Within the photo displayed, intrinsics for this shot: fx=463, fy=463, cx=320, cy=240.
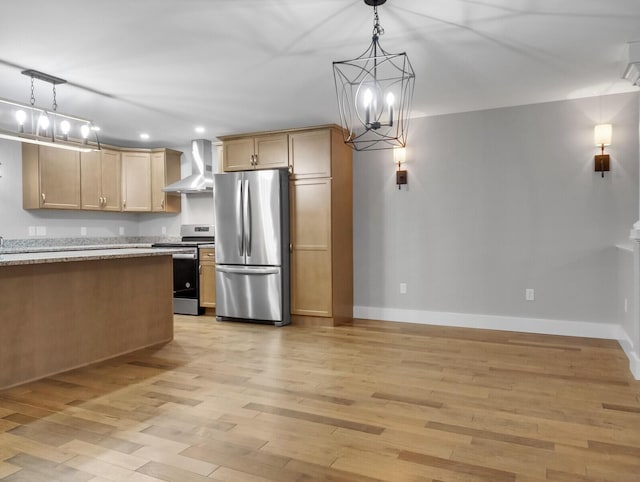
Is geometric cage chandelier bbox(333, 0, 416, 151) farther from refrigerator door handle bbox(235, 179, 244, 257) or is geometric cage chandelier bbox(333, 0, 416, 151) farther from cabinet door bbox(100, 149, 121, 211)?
cabinet door bbox(100, 149, 121, 211)

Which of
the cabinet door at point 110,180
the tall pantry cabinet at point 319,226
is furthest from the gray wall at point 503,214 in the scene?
the cabinet door at point 110,180

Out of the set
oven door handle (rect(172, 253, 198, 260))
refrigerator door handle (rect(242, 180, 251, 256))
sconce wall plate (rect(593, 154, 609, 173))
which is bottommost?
oven door handle (rect(172, 253, 198, 260))

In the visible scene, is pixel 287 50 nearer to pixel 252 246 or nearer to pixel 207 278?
pixel 252 246

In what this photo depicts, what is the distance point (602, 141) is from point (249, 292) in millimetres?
3944

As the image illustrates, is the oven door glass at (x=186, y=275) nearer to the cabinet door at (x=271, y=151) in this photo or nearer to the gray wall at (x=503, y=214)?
the cabinet door at (x=271, y=151)

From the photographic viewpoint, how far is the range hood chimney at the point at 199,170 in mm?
6145

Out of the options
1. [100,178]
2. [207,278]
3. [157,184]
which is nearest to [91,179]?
[100,178]

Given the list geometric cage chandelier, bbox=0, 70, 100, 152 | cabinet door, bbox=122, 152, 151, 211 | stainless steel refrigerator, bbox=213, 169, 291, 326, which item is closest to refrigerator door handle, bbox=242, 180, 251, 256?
stainless steel refrigerator, bbox=213, 169, 291, 326

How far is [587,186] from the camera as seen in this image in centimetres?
454

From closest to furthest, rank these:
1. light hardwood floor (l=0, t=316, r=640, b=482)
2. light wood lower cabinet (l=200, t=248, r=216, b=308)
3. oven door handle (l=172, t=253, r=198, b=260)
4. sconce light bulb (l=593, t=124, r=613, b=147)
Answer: light hardwood floor (l=0, t=316, r=640, b=482) < sconce light bulb (l=593, t=124, r=613, b=147) < light wood lower cabinet (l=200, t=248, r=216, b=308) < oven door handle (l=172, t=253, r=198, b=260)

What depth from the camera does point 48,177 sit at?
556 cm

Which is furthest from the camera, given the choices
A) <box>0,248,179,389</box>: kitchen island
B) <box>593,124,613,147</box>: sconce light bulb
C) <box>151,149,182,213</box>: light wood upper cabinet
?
<box>151,149,182,213</box>: light wood upper cabinet

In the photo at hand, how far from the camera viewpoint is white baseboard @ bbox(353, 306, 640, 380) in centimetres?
447

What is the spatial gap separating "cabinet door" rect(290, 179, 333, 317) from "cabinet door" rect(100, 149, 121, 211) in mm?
2679
